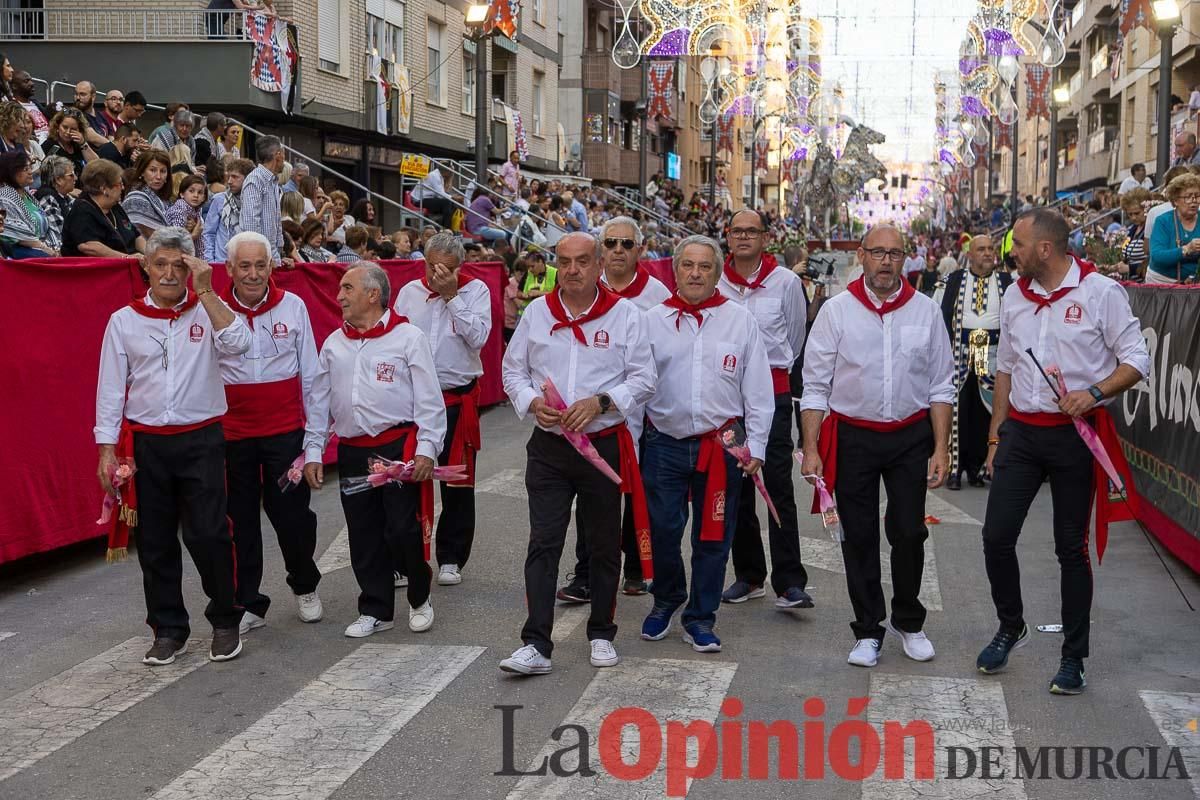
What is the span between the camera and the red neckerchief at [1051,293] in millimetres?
6168

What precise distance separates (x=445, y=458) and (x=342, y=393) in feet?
4.04

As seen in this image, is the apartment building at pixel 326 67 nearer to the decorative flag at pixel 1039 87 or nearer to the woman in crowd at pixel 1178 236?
the decorative flag at pixel 1039 87

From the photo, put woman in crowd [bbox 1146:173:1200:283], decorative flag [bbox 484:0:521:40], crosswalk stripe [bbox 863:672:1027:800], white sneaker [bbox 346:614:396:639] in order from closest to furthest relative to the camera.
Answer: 1. crosswalk stripe [bbox 863:672:1027:800]
2. white sneaker [bbox 346:614:396:639]
3. woman in crowd [bbox 1146:173:1200:283]
4. decorative flag [bbox 484:0:521:40]

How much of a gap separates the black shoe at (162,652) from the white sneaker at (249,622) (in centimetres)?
55

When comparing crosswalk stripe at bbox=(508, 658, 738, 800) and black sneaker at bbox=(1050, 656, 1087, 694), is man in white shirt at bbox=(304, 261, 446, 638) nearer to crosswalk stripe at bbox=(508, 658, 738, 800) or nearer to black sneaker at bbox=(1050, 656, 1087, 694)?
crosswalk stripe at bbox=(508, 658, 738, 800)

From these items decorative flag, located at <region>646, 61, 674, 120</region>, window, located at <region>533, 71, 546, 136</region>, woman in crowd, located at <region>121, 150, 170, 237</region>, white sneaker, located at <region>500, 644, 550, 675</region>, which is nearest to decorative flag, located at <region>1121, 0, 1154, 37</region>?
woman in crowd, located at <region>121, 150, 170, 237</region>

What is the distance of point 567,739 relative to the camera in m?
5.46

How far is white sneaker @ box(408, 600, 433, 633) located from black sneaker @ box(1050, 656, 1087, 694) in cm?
301

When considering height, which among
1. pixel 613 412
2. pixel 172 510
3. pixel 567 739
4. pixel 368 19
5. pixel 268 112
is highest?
pixel 368 19

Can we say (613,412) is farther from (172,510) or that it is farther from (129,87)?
(129,87)

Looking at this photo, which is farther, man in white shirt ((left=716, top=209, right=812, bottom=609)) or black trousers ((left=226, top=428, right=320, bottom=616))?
man in white shirt ((left=716, top=209, right=812, bottom=609))

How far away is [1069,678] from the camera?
6.16 m

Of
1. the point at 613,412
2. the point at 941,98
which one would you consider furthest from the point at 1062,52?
the point at 941,98

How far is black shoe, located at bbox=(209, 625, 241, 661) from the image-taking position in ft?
21.9
